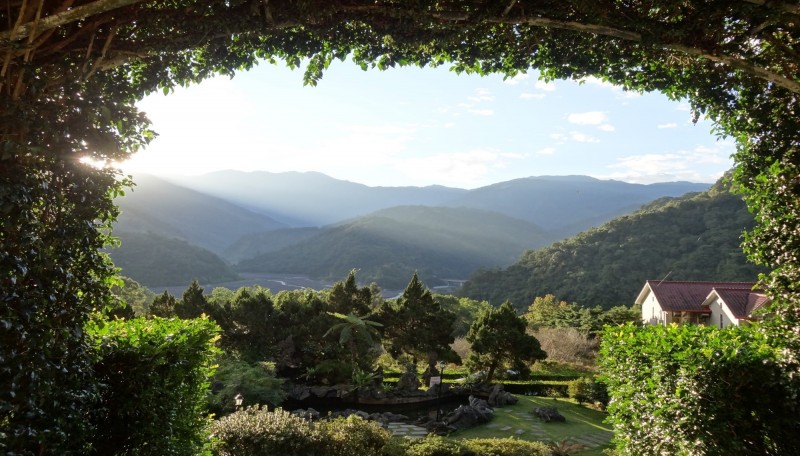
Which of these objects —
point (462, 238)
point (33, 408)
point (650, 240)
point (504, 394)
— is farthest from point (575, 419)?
point (462, 238)

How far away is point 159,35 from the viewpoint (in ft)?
15.1

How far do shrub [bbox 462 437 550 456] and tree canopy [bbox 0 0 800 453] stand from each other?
19.0 feet

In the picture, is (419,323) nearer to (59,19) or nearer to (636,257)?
(59,19)

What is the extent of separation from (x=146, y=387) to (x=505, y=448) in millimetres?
7217

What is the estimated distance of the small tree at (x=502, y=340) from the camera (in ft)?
68.1

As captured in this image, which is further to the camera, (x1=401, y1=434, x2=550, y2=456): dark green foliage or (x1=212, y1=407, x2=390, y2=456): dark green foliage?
(x1=401, y1=434, x2=550, y2=456): dark green foliage

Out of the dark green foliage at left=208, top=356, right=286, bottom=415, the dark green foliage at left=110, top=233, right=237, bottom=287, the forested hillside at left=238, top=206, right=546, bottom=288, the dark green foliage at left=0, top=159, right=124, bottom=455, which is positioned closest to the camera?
the dark green foliage at left=0, top=159, right=124, bottom=455

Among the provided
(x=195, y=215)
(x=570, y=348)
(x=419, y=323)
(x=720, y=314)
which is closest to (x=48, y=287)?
(x=419, y=323)

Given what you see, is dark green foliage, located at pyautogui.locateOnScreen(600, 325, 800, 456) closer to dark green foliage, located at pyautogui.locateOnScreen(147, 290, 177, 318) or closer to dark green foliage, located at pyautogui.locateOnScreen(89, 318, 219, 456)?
dark green foliage, located at pyautogui.locateOnScreen(89, 318, 219, 456)

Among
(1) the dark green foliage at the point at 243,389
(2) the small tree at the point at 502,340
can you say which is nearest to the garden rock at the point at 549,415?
(2) the small tree at the point at 502,340

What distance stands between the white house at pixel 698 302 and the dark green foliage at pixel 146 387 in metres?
28.4

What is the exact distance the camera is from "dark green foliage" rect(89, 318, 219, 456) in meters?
4.46

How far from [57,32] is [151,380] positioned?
3.43m

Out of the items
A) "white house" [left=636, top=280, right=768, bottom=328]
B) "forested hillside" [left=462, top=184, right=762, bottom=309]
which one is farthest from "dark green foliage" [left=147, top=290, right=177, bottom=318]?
"forested hillside" [left=462, top=184, right=762, bottom=309]
